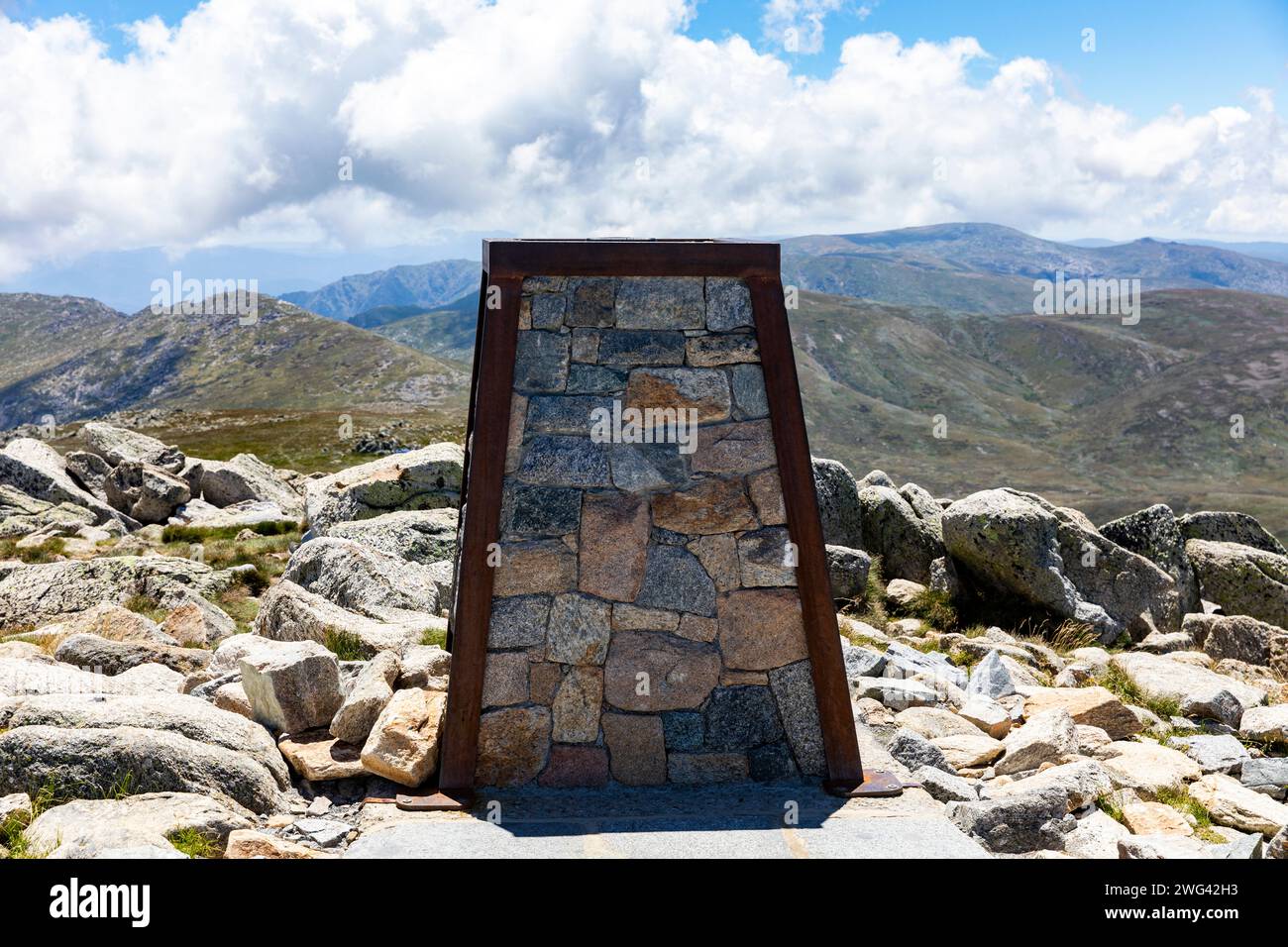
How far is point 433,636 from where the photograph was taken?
10352mm

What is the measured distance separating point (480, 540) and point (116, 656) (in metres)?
5.92

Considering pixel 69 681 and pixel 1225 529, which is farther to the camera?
pixel 1225 529

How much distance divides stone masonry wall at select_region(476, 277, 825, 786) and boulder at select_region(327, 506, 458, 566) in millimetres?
9013

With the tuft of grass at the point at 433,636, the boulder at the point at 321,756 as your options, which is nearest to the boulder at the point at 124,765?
the boulder at the point at 321,756

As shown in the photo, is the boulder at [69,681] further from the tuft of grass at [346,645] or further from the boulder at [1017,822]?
the boulder at [1017,822]

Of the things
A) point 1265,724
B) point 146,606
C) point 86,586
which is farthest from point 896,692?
point 86,586

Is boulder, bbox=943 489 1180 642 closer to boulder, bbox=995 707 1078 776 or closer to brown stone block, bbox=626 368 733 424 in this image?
boulder, bbox=995 707 1078 776

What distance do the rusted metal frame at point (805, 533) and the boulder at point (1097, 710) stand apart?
3326 mm

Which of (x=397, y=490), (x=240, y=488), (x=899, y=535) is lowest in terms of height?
(x=899, y=535)

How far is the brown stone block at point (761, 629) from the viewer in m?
6.68

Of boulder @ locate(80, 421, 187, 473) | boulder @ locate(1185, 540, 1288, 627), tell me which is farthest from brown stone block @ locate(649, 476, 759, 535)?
boulder @ locate(80, 421, 187, 473)

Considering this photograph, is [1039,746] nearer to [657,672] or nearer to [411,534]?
[657,672]

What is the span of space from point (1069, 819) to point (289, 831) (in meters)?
5.34

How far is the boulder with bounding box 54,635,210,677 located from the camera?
991cm
